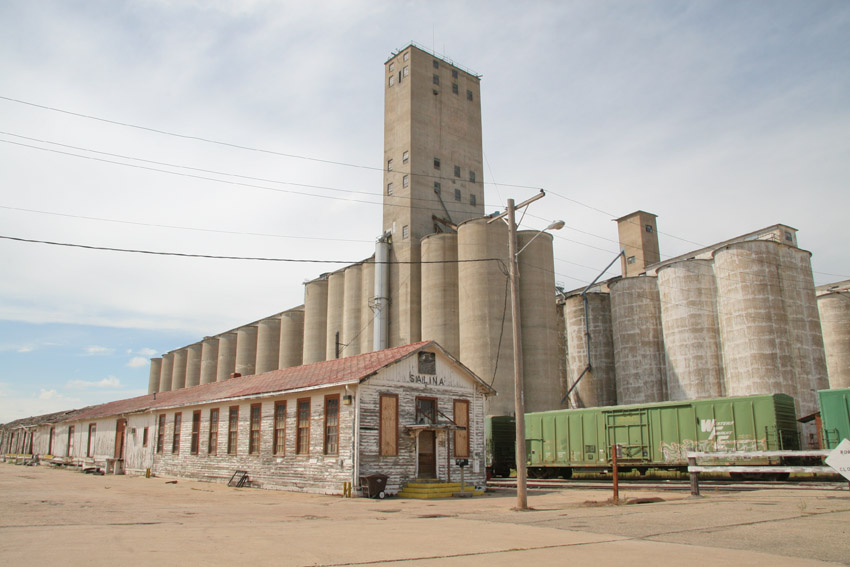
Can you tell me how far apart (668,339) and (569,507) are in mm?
33501

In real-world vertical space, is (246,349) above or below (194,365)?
above

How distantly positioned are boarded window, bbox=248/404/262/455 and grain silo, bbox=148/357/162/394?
90049 millimetres

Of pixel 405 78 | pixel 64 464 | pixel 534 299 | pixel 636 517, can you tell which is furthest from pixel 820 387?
pixel 64 464

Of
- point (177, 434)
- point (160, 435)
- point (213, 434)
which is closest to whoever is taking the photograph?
point (213, 434)

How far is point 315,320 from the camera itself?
227ft

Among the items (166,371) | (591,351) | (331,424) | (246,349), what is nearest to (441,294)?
(591,351)

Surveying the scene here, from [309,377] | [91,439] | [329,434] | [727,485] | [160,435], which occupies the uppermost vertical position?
[309,377]

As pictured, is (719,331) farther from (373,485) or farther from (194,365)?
(194,365)

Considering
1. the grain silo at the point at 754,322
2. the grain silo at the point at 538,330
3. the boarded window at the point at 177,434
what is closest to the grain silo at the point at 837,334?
the grain silo at the point at 754,322

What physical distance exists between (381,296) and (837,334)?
1471 inches

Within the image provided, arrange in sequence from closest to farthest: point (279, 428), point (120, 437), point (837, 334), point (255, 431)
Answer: point (279, 428), point (255, 431), point (120, 437), point (837, 334)

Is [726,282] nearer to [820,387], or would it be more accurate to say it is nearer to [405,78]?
[820,387]

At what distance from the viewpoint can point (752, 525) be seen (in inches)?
463

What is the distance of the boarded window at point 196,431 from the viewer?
103ft
